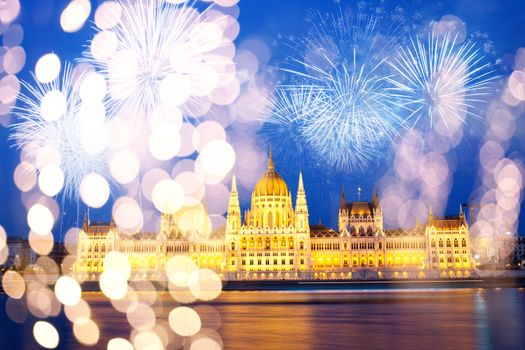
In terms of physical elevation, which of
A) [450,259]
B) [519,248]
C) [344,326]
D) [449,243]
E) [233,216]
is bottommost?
[344,326]

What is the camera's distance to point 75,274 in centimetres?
13712

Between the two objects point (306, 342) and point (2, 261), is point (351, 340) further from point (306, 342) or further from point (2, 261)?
point (2, 261)

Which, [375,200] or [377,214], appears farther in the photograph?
[375,200]

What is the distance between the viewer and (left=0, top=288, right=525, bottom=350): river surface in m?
33.8

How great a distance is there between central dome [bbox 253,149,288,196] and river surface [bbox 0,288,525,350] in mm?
86114

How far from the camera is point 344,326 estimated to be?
41594 millimetres

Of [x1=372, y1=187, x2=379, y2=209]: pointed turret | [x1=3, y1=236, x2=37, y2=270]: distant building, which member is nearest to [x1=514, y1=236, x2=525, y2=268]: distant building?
[x1=372, y1=187, x2=379, y2=209]: pointed turret

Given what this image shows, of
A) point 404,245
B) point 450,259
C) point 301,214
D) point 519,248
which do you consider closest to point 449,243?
point 450,259

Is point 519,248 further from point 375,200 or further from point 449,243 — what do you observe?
point 449,243

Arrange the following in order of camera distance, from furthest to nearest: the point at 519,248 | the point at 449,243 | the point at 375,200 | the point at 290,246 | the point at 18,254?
the point at 519,248, the point at 18,254, the point at 375,200, the point at 290,246, the point at 449,243

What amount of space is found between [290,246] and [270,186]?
17053 mm

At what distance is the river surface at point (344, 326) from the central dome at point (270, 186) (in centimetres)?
8611

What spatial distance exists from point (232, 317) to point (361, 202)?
102 metres

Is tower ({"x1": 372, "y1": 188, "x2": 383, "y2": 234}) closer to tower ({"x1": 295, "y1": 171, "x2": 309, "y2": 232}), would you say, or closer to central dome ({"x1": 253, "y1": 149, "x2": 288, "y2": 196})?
tower ({"x1": 295, "y1": 171, "x2": 309, "y2": 232})
